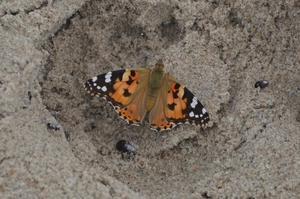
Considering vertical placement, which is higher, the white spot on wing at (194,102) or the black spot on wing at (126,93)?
the white spot on wing at (194,102)

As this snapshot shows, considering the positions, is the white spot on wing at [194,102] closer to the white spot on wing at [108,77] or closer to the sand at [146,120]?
the sand at [146,120]

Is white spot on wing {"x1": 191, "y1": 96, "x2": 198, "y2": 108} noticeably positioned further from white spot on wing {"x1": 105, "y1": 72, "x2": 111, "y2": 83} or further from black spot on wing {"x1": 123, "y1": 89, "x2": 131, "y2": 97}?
white spot on wing {"x1": 105, "y1": 72, "x2": 111, "y2": 83}

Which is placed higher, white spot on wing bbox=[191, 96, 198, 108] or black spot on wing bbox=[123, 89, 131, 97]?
white spot on wing bbox=[191, 96, 198, 108]

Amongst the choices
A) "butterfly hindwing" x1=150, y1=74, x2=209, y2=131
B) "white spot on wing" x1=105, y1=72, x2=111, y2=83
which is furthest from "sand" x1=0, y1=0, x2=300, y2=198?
"white spot on wing" x1=105, y1=72, x2=111, y2=83

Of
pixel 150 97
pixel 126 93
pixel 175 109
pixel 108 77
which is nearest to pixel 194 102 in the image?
pixel 175 109

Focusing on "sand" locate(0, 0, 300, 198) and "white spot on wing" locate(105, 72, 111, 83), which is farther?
"white spot on wing" locate(105, 72, 111, 83)

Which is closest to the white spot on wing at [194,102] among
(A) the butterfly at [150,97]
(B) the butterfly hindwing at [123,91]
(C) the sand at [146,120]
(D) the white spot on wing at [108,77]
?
(A) the butterfly at [150,97]

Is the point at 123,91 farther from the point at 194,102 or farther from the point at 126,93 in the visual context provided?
the point at 194,102

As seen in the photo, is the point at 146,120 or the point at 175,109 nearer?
the point at 175,109
